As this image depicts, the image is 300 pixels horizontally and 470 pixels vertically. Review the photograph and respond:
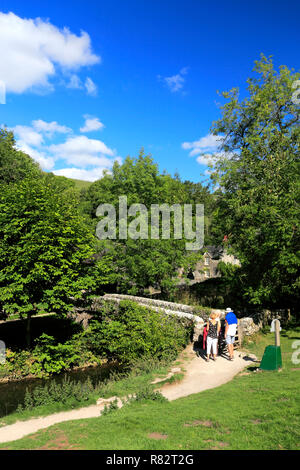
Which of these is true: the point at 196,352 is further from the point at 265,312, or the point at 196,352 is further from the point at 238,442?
the point at 238,442

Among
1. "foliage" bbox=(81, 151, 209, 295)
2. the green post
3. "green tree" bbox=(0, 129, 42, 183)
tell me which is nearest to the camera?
the green post

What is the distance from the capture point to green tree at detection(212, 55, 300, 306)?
17.3 m

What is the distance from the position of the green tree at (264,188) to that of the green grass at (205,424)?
30.5ft

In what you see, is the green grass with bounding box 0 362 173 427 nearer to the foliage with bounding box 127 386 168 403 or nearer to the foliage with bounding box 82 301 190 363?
the foliage with bounding box 127 386 168 403

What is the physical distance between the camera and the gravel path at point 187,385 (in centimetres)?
913

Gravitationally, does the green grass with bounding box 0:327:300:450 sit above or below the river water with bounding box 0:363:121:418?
above

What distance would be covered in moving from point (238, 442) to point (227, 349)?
8.88 metres

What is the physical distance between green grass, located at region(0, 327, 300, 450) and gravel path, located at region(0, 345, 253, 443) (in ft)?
3.84

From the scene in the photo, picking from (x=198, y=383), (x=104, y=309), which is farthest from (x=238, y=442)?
(x=104, y=309)

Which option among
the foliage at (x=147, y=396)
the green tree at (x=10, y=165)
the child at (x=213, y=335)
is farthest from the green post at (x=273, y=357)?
the green tree at (x=10, y=165)

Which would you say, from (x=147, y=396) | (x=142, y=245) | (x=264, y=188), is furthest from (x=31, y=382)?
(x=264, y=188)

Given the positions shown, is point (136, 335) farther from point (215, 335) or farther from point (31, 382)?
point (31, 382)

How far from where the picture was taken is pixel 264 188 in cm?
1928

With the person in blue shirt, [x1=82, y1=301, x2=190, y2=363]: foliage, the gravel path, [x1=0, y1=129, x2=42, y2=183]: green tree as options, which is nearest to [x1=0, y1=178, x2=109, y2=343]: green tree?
[x1=82, y1=301, x2=190, y2=363]: foliage
